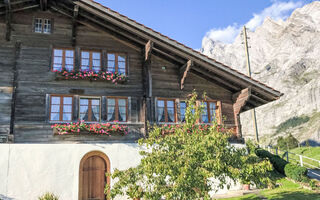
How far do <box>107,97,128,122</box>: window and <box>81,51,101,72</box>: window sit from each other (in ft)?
5.90

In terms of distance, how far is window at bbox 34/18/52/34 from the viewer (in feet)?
48.5

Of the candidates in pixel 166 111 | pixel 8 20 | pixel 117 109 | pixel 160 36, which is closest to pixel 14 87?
pixel 8 20

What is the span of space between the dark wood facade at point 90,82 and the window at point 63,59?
25 centimetres

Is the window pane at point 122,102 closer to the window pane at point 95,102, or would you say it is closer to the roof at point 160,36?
the window pane at point 95,102

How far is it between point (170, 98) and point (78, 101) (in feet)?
15.6

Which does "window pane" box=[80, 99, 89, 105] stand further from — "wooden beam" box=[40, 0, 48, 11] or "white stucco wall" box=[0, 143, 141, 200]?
"wooden beam" box=[40, 0, 48, 11]

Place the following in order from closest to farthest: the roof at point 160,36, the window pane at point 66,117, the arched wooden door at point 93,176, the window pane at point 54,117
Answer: the arched wooden door at point 93,176, the window pane at point 54,117, the window pane at point 66,117, the roof at point 160,36

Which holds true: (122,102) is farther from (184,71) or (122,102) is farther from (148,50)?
(184,71)

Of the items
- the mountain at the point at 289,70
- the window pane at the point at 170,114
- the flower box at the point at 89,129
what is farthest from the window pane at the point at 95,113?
the mountain at the point at 289,70

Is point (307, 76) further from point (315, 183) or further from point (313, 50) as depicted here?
point (315, 183)

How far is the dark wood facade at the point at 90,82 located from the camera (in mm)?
13539

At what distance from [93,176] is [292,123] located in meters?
74.6

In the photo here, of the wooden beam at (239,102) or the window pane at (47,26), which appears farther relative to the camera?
the wooden beam at (239,102)

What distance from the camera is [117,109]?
14805 millimetres
